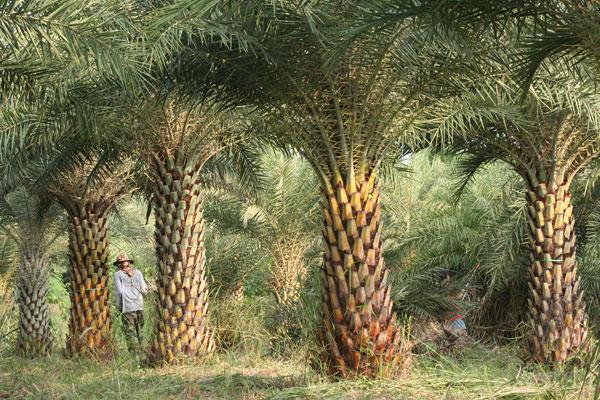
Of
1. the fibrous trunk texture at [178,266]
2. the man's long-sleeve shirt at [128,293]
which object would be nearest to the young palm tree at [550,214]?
the fibrous trunk texture at [178,266]

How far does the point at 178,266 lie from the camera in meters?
11.1

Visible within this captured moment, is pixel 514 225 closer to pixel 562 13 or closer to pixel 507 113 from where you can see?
pixel 507 113

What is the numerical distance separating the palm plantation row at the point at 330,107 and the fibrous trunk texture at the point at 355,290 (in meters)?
0.02

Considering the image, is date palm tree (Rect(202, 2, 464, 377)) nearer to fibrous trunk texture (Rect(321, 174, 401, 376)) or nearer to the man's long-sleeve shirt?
fibrous trunk texture (Rect(321, 174, 401, 376))

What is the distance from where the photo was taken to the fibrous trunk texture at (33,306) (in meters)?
15.9

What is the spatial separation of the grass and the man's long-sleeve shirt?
168cm

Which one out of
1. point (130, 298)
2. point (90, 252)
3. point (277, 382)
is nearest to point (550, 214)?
point (277, 382)

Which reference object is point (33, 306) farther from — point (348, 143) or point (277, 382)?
point (348, 143)

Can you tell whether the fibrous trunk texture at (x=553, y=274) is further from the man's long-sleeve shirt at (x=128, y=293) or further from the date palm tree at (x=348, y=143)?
the man's long-sleeve shirt at (x=128, y=293)

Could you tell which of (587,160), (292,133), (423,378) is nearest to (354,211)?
(292,133)

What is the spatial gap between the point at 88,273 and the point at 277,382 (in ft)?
22.8

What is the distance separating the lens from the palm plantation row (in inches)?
261

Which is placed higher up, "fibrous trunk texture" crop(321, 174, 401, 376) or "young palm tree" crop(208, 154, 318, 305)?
"young palm tree" crop(208, 154, 318, 305)

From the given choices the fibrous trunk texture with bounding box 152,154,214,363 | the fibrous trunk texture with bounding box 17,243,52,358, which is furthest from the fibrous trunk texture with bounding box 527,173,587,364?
the fibrous trunk texture with bounding box 17,243,52,358
